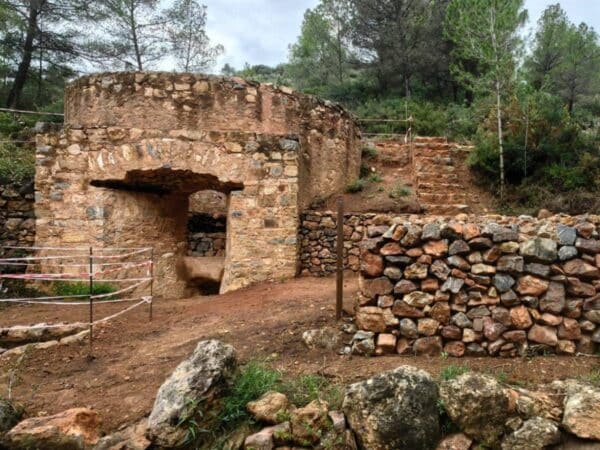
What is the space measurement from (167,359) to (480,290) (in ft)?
9.51

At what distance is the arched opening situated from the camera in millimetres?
6441

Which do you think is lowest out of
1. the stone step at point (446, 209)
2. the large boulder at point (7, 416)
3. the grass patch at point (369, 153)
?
the large boulder at point (7, 416)

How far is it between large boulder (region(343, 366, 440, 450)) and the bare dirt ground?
499 mm

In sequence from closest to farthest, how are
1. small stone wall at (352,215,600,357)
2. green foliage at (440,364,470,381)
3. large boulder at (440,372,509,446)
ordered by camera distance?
large boulder at (440,372,509,446), green foliage at (440,364,470,381), small stone wall at (352,215,600,357)

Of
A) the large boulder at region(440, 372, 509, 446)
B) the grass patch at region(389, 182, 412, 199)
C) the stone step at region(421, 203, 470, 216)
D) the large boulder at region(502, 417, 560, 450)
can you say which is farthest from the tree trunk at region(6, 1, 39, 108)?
the large boulder at region(502, 417, 560, 450)

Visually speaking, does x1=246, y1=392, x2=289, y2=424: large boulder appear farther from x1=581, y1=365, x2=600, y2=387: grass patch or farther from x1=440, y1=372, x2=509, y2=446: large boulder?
x1=581, y1=365, x2=600, y2=387: grass patch

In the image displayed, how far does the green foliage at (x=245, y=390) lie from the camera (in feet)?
9.05

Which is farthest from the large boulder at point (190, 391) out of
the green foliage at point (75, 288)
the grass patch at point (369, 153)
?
the grass patch at point (369, 153)

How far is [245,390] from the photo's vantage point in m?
2.88

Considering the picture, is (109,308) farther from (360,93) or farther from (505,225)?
(360,93)

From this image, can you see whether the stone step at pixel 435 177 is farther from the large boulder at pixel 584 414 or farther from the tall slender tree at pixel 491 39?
the large boulder at pixel 584 414

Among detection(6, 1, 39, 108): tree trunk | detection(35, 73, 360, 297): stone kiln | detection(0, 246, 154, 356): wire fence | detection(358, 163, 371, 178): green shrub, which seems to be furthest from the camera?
detection(6, 1, 39, 108): tree trunk

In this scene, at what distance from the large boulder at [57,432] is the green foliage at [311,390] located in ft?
4.40

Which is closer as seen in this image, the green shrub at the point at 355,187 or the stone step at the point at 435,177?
the green shrub at the point at 355,187
